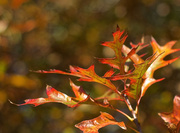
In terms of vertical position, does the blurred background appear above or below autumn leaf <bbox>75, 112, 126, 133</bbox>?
below

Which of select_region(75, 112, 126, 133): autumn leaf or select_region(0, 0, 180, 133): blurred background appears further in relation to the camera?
select_region(0, 0, 180, 133): blurred background

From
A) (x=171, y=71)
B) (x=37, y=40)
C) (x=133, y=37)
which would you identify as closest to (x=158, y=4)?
(x=133, y=37)

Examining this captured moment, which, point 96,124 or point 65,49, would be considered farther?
point 65,49

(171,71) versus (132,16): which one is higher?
(132,16)

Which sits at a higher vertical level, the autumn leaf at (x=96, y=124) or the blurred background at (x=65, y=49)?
the autumn leaf at (x=96, y=124)

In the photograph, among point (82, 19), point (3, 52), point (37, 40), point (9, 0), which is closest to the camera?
point (3, 52)

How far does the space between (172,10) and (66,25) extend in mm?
1354

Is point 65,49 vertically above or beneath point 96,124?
beneath

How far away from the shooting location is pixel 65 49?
145 inches

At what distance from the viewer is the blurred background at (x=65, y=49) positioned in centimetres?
287

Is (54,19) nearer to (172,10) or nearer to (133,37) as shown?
(133,37)

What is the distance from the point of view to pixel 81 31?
3748 millimetres

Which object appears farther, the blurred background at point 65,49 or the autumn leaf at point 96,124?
the blurred background at point 65,49

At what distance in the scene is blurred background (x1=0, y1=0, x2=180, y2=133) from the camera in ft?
9.43
